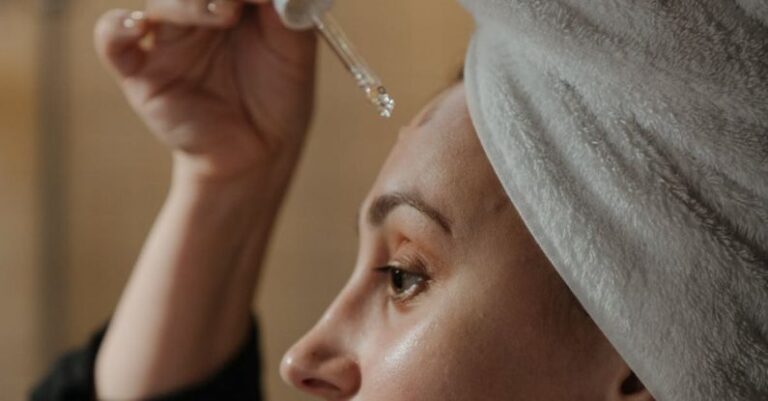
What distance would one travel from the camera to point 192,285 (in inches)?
42.1

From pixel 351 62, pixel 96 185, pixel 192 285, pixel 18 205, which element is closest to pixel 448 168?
pixel 351 62

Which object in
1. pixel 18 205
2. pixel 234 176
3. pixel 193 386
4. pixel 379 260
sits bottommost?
pixel 18 205

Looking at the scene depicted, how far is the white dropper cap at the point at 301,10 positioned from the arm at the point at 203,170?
103 millimetres

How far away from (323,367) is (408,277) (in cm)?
9

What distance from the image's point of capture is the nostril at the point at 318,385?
0.79 metres

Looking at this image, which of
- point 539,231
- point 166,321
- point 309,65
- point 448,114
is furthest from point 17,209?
point 539,231

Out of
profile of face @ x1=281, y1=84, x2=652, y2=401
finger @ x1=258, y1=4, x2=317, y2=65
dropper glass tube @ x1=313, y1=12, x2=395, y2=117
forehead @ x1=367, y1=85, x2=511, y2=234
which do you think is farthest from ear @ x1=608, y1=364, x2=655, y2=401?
finger @ x1=258, y1=4, x2=317, y2=65

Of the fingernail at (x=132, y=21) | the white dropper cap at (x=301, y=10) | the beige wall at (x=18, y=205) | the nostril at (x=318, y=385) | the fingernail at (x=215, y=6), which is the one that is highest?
the white dropper cap at (x=301, y=10)

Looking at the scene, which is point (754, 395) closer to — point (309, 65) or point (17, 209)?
point (309, 65)

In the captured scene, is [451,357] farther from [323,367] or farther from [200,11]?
[200,11]

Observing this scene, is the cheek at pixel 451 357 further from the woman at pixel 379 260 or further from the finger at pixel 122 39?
the finger at pixel 122 39

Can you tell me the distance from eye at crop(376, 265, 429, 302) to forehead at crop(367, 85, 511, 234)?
0.17 feet

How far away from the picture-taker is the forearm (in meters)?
1.06

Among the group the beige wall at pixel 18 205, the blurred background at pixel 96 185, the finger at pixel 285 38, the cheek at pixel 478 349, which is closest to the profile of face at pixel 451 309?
the cheek at pixel 478 349
